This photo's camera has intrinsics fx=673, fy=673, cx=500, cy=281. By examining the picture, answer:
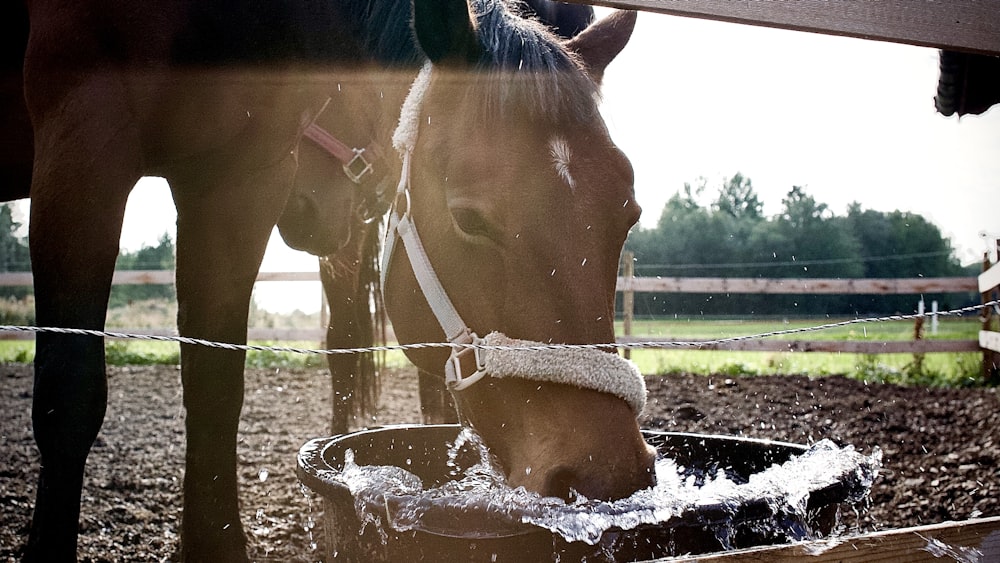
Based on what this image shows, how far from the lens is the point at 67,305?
1.67 meters

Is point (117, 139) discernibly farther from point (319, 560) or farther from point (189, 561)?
point (319, 560)

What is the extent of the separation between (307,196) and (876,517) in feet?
10.2

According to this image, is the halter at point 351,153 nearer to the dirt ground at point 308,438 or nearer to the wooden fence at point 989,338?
the dirt ground at point 308,438

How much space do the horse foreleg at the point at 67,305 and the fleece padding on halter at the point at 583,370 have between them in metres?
1.06

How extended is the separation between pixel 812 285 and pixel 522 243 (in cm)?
945

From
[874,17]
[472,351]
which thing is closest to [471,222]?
[472,351]

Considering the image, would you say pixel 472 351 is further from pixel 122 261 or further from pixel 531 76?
pixel 122 261

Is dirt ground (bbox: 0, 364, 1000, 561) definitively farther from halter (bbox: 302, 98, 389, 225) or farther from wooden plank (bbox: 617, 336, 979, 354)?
wooden plank (bbox: 617, 336, 979, 354)

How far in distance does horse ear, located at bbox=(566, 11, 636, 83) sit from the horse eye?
618 mm

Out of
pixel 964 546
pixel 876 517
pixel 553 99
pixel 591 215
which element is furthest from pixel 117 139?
pixel 876 517

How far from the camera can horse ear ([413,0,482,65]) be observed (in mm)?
1599

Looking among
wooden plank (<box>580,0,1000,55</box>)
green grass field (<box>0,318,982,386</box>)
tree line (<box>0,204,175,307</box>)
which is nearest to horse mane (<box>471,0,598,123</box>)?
wooden plank (<box>580,0,1000,55</box>)

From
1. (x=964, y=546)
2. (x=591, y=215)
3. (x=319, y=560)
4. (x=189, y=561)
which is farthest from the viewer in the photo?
(x=319, y=560)

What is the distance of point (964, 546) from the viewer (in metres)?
1.18
